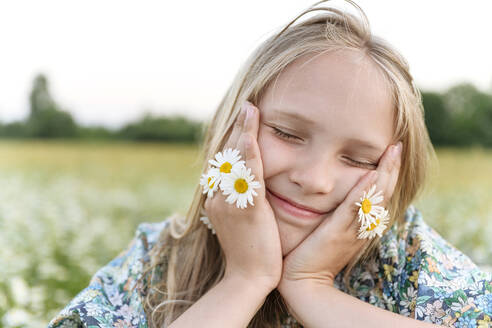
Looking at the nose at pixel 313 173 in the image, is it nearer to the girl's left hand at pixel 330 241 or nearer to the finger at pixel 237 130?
the girl's left hand at pixel 330 241

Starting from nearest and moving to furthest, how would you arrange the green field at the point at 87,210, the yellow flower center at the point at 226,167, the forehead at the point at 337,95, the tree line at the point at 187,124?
the forehead at the point at 337,95 → the yellow flower center at the point at 226,167 → the green field at the point at 87,210 → the tree line at the point at 187,124

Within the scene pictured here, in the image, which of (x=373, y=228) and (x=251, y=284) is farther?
(x=373, y=228)

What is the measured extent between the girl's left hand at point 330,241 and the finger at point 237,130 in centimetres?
44

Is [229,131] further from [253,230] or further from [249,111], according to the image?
[253,230]

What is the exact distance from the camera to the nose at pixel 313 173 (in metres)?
1.61

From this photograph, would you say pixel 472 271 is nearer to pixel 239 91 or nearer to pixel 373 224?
pixel 373 224

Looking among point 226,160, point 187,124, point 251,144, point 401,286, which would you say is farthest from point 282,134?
point 187,124

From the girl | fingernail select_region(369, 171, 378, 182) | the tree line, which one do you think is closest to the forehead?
the girl

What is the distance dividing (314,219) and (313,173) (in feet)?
0.72

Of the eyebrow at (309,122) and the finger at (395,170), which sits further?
the finger at (395,170)

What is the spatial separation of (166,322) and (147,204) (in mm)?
4692

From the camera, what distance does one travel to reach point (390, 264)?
193 centimetres

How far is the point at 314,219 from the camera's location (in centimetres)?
174

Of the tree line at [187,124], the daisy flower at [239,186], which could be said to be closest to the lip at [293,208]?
the daisy flower at [239,186]
